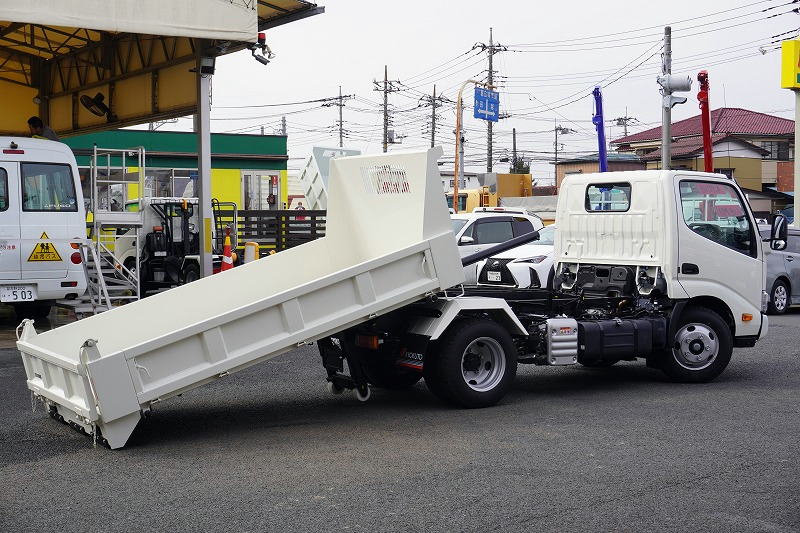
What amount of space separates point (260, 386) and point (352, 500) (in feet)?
14.4

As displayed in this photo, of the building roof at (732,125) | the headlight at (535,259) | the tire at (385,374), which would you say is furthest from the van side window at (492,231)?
the building roof at (732,125)

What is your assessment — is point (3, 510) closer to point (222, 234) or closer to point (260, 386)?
point (260, 386)

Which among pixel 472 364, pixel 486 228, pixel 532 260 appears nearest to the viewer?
pixel 472 364

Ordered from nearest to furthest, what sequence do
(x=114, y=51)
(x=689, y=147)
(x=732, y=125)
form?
(x=114, y=51), (x=689, y=147), (x=732, y=125)

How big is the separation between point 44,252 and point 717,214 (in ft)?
32.2

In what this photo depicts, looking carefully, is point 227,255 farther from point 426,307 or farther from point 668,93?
point 426,307

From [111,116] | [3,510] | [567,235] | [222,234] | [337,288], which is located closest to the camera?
[3,510]

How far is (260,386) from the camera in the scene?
10.1 m

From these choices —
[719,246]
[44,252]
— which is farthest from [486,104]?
[719,246]

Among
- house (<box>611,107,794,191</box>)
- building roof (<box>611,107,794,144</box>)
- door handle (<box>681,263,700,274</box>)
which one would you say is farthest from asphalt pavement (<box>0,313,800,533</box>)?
building roof (<box>611,107,794,144</box>)

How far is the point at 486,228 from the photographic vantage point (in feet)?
63.2

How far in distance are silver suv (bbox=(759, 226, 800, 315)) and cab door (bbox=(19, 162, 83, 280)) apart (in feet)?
41.5

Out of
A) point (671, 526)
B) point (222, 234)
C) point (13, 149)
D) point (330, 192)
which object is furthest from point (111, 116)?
point (671, 526)

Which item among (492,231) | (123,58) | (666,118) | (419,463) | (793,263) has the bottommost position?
(419,463)
